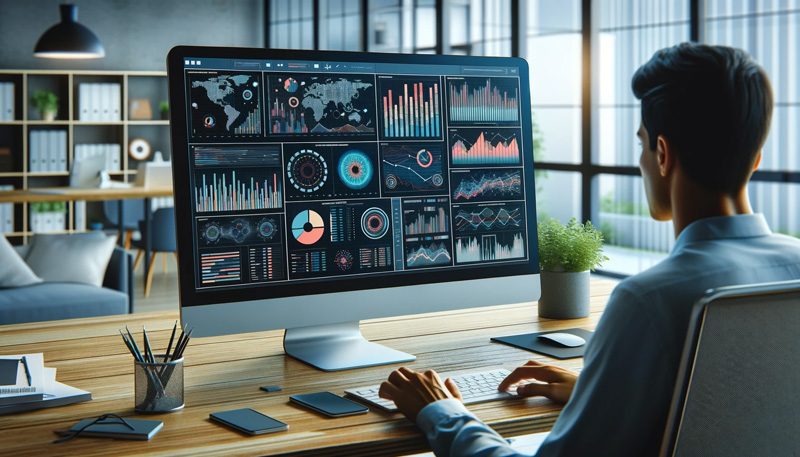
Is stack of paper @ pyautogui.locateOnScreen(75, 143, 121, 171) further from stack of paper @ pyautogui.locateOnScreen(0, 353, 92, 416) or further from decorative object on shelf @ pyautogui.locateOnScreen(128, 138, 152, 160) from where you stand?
stack of paper @ pyautogui.locateOnScreen(0, 353, 92, 416)

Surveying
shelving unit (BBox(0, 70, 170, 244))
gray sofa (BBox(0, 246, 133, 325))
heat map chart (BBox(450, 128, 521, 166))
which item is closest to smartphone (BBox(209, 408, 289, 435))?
heat map chart (BBox(450, 128, 521, 166))

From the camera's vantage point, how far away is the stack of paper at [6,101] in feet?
25.0

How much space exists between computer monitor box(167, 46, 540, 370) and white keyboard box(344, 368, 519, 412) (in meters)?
0.18

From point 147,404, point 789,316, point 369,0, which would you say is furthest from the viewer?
point 369,0

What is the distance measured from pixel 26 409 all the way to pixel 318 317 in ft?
1.77

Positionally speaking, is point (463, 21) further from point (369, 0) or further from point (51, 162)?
point (51, 162)

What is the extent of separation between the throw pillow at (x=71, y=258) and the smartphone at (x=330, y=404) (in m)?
3.09

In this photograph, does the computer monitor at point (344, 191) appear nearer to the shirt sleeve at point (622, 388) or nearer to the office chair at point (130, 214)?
the shirt sleeve at point (622, 388)

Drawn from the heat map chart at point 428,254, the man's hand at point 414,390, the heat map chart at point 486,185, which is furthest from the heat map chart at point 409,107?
the man's hand at point 414,390

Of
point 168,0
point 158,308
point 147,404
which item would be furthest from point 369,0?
point 147,404

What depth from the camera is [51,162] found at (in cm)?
784

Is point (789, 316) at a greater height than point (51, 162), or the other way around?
point (51, 162)

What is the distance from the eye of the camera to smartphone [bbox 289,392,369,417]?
130cm

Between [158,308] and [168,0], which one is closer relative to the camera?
[158,308]
